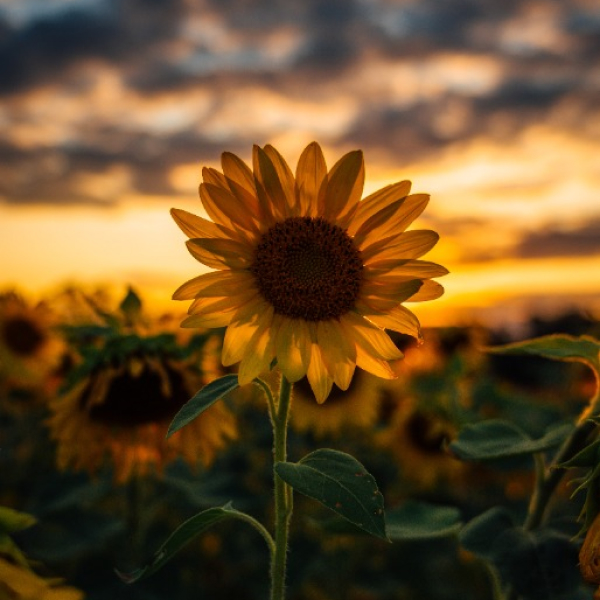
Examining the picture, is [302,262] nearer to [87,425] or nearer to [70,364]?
[87,425]

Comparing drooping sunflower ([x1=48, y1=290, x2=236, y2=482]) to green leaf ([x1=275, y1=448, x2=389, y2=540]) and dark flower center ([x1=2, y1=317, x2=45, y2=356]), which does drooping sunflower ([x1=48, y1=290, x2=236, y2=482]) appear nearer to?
green leaf ([x1=275, y1=448, x2=389, y2=540])

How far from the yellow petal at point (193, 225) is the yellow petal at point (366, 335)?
36cm

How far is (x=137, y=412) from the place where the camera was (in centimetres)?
321

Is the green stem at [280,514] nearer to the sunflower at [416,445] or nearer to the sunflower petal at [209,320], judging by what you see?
the sunflower petal at [209,320]

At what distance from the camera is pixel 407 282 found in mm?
1770

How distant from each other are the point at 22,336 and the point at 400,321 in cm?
447

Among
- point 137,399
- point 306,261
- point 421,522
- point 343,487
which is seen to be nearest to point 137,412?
point 137,399

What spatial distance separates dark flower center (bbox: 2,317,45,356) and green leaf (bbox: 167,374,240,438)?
433cm

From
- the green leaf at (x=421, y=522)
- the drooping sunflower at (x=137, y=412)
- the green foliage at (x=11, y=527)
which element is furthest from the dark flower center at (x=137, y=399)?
the green foliage at (x=11, y=527)

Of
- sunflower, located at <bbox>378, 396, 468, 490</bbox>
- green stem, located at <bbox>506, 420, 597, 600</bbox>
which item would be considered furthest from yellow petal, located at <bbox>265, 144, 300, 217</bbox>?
sunflower, located at <bbox>378, 396, 468, 490</bbox>

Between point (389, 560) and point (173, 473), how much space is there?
3025 millimetres

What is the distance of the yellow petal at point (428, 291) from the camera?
179 centimetres

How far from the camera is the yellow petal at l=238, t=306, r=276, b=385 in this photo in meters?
1.68

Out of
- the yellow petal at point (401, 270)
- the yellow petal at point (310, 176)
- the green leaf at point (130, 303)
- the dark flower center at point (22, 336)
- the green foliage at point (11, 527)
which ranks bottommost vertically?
the green foliage at point (11, 527)
